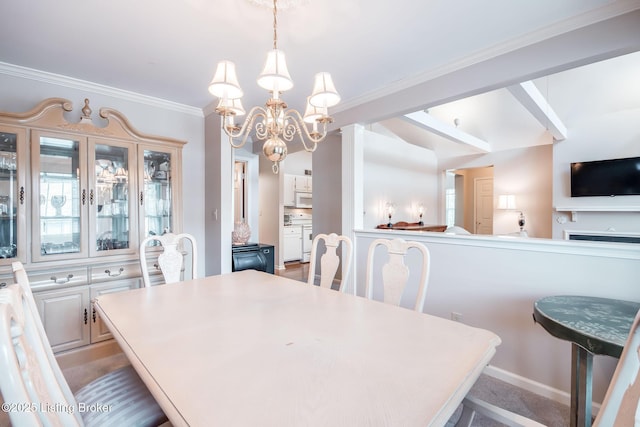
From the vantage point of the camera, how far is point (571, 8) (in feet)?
5.50

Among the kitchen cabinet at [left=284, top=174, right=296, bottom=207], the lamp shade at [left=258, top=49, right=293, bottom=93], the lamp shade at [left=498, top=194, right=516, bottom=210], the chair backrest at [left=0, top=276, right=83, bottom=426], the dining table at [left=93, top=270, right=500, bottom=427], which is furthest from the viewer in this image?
the kitchen cabinet at [left=284, top=174, right=296, bottom=207]

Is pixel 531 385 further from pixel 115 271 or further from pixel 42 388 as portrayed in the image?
pixel 115 271

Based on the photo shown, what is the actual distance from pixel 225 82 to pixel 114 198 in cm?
196

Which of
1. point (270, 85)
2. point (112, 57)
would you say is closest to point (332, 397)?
point (270, 85)

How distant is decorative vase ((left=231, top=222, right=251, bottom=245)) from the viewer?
338 centimetres

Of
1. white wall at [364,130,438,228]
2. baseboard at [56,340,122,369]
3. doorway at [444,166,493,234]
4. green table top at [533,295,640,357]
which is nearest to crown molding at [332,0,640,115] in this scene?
green table top at [533,295,640,357]

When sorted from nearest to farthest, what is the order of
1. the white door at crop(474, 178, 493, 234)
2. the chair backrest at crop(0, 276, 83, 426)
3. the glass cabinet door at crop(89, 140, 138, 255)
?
the chair backrest at crop(0, 276, 83, 426) → the glass cabinet door at crop(89, 140, 138, 255) → the white door at crop(474, 178, 493, 234)

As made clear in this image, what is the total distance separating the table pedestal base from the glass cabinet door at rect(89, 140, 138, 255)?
3236mm

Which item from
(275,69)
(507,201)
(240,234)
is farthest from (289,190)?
(275,69)

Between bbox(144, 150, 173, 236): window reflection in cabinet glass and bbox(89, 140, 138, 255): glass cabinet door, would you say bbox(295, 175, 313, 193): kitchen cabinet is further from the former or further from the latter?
bbox(89, 140, 138, 255): glass cabinet door

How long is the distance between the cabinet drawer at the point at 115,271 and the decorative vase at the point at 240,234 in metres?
1.01

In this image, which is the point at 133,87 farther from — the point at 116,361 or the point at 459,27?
the point at 459,27

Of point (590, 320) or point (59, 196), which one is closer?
point (590, 320)

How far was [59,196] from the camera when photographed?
238 centimetres
